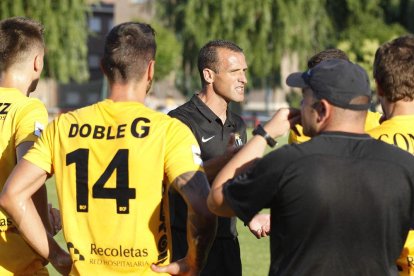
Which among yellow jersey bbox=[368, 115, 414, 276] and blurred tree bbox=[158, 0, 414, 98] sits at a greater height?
yellow jersey bbox=[368, 115, 414, 276]

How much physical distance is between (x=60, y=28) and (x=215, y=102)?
3062 cm

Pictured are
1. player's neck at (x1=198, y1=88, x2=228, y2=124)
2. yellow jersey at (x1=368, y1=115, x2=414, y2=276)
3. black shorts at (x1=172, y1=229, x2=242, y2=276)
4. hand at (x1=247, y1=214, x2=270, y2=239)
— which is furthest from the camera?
player's neck at (x1=198, y1=88, x2=228, y2=124)

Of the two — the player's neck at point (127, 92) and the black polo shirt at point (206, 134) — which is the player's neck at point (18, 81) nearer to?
the player's neck at point (127, 92)

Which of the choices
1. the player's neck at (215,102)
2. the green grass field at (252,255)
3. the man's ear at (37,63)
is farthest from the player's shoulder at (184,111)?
A: the green grass field at (252,255)

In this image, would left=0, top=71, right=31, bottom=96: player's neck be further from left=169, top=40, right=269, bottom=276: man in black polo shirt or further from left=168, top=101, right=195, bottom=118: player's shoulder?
left=168, top=101, right=195, bottom=118: player's shoulder

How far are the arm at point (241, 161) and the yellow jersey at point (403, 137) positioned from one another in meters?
0.85

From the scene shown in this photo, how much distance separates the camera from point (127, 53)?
13.8 feet

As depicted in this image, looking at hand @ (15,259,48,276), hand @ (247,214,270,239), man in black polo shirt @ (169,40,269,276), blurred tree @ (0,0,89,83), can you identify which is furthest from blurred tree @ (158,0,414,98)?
hand @ (15,259,48,276)

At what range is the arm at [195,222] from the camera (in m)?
4.04

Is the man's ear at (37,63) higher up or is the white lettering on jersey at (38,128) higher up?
the man's ear at (37,63)

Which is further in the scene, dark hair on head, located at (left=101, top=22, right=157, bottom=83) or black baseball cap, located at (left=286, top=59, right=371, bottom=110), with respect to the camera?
dark hair on head, located at (left=101, top=22, right=157, bottom=83)

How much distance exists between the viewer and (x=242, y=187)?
369 cm

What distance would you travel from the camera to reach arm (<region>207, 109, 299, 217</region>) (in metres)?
3.81

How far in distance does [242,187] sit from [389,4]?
45962 millimetres
